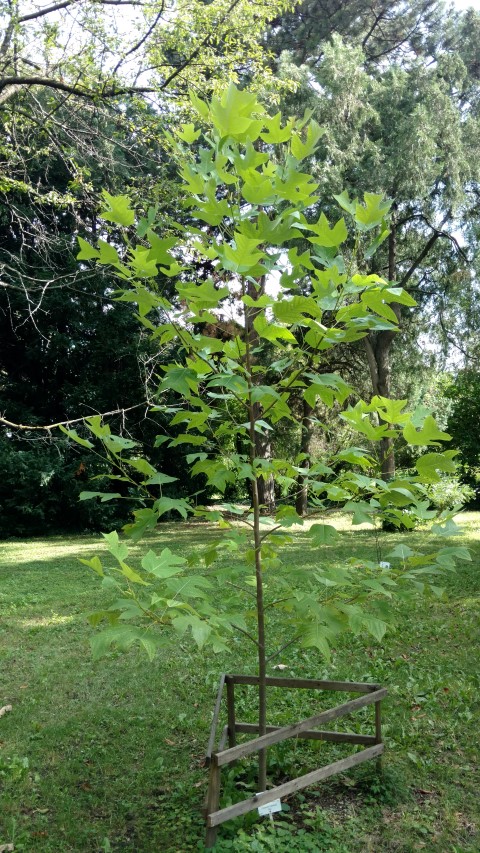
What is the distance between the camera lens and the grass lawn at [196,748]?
2639 millimetres

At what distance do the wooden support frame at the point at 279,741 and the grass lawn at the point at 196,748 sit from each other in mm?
145

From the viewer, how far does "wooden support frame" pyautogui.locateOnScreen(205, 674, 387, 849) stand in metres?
2.40

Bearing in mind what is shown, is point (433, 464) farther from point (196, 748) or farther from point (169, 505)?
point (196, 748)

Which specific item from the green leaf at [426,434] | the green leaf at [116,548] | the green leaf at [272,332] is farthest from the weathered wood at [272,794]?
the green leaf at [272,332]

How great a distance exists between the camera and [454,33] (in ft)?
44.4

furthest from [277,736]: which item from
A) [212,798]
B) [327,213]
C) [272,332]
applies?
[327,213]

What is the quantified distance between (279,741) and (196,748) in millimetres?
1054

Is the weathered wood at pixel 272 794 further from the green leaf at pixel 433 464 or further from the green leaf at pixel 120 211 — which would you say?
the green leaf at pixel 120 211

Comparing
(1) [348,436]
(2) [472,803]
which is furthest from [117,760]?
(1) [348,436]

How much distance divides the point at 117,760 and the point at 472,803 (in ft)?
5.65

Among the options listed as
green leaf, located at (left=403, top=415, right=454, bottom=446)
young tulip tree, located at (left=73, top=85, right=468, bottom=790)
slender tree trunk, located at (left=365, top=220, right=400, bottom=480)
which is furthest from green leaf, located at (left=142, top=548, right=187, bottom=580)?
slender tree trunk, located at (left=365, top=220, right=400, bottom=480)

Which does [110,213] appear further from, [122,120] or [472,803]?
[122,120]

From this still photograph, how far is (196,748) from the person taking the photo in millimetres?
3494

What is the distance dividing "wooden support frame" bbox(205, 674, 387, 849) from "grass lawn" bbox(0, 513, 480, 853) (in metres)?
0.14
